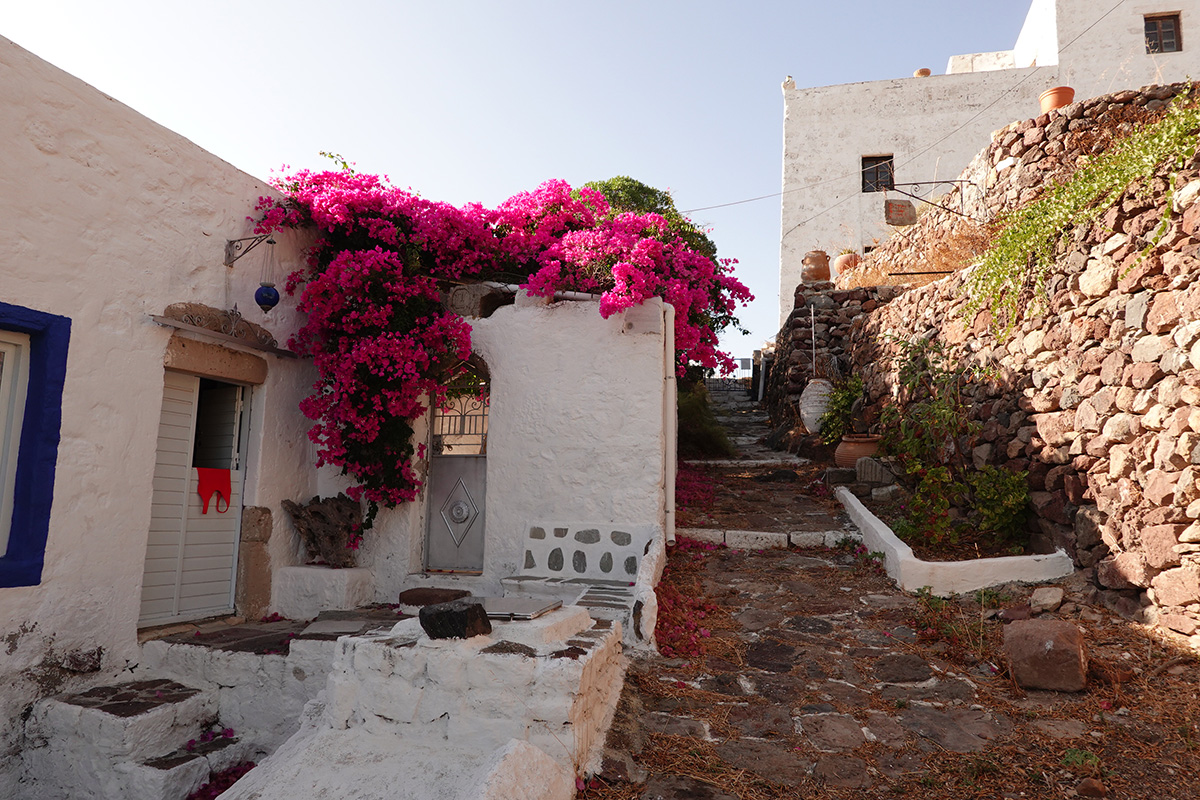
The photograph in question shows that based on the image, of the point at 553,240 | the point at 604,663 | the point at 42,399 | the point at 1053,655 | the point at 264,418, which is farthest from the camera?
the point at 553,240

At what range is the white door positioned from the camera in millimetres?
5109

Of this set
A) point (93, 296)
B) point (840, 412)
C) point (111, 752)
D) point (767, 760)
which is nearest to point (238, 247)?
point (93, 296)

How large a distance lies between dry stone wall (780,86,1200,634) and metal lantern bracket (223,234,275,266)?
6254 millimetres

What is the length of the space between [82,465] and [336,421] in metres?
1.76

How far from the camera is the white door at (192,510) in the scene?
511 cm

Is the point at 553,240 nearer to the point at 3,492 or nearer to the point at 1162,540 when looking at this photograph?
the point at 3,492

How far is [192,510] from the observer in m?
5.38

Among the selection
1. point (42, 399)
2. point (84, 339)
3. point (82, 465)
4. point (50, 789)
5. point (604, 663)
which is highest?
point (84, 339)

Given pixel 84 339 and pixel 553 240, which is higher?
pixel 553 240

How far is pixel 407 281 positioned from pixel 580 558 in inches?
105

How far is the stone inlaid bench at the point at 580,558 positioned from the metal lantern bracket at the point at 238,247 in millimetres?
3090

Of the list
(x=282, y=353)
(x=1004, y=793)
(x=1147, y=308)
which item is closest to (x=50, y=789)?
(x=282, y=353)

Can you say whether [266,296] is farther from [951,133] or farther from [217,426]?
[951,133]

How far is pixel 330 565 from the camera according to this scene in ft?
19.8
